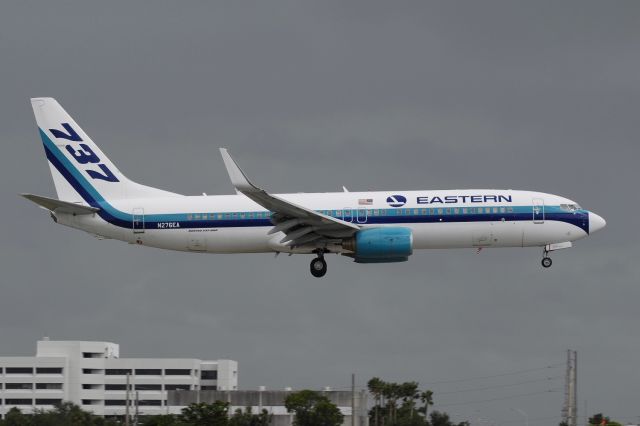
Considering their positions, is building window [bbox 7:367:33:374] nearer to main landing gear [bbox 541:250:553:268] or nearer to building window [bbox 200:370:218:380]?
building window [bbox 200:370:218:380]

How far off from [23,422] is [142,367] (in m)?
94.1

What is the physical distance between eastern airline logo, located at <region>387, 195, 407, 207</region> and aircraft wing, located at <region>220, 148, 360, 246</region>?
8.19 ft

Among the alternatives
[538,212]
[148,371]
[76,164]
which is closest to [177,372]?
[148,371]

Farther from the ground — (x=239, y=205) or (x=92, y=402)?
(x=239, y=205)

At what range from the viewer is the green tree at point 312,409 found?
118 metres

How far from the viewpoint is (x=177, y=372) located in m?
193

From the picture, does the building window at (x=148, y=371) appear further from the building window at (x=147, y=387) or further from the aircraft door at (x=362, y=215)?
the aircraft door at (x=362, y=215)

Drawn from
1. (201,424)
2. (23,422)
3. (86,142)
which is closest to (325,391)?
(201,424)

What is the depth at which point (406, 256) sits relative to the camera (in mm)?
66750

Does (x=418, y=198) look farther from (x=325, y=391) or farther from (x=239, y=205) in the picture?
(x=325, y=391)

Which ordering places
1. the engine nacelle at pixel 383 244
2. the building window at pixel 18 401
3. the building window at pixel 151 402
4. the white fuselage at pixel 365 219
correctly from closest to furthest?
1. the engine nacelle at pixel 383 244
2. the white fuselage at pixel 365 219
3. the building window at pixel 18 401
4. the building window at pixel 151 402

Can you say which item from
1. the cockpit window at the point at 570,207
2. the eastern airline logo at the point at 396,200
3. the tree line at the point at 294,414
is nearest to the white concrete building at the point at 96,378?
the tree line at the point at 294,414

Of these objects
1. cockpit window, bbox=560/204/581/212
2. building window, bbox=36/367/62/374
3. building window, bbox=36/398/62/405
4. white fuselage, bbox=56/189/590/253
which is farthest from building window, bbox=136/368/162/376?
cockpit window, bbox=560/204/581/212

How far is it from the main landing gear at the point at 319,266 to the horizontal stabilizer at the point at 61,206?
522 inches
